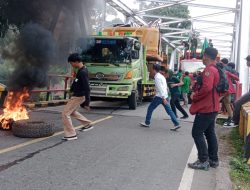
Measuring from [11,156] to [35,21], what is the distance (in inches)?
208

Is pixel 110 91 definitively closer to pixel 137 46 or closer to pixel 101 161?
pixel 137 46

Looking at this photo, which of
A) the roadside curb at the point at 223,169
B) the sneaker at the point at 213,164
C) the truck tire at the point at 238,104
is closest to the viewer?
the roadside curb at the point at 223,169

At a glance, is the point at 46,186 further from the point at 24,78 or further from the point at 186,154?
the point at 24,78

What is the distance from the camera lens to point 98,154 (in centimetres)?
646

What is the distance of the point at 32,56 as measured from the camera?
9242mm

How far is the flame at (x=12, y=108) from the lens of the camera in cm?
820

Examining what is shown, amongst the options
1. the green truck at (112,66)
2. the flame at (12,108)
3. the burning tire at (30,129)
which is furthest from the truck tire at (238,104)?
the flame at (12,108)

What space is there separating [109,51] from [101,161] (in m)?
7.60

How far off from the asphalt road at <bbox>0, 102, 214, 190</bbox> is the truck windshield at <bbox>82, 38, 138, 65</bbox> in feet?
13.4

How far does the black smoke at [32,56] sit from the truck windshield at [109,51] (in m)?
3.45

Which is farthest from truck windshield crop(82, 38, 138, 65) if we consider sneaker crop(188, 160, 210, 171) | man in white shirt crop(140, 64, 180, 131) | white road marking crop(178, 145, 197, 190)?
sneaker crop(188, 160, 210, 171)

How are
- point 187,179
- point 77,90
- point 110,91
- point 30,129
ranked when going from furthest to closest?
point 110,91 < point 77,90 < point 30,129 < point 187,179

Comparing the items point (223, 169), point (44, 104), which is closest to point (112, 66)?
point (44, 104)

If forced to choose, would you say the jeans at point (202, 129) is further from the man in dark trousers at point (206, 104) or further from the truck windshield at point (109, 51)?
the truck windshield at point (109, 51)
